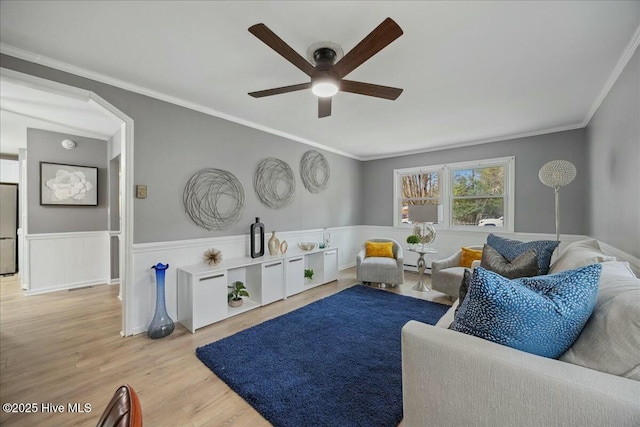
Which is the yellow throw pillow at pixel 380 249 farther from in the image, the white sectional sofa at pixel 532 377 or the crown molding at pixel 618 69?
the white sectional sofa at pixel 532 377

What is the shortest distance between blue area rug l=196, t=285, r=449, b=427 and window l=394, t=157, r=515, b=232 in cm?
216

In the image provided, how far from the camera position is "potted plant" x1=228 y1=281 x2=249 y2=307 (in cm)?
324

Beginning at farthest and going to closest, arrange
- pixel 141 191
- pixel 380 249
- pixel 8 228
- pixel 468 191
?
pixel 8 228
pixel 468 191
pixel 380 249
pixel 141 191

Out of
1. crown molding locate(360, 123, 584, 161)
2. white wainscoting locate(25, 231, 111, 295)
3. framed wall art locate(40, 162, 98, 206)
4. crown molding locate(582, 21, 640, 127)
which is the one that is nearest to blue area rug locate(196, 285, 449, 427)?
crown molding locate(582, 21, 640, 127)

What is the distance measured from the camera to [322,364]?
2.12 m

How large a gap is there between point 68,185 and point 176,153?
8.51 ft

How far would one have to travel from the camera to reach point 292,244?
442cm

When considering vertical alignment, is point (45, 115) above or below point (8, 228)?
above

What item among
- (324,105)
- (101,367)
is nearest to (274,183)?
(324,105)

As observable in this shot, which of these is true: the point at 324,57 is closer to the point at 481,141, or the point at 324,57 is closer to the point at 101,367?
the point at 101,367

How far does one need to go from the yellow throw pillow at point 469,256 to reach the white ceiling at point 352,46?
185cm

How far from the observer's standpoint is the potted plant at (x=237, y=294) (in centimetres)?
324

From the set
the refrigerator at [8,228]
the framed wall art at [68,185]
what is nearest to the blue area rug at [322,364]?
the framed wall art at [68,185]

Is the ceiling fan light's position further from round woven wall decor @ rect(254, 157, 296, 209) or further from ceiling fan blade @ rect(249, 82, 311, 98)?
round woven wall decor @ rect(254, 157, 296, 209)
